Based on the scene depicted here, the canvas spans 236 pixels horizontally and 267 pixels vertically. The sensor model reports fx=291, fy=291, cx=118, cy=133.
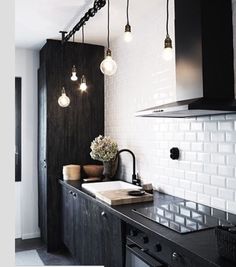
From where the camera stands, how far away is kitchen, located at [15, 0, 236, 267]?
181cm

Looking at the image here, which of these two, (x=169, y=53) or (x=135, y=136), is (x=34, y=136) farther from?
(x=169, y=53)

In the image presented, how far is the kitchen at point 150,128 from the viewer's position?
1.81 meters

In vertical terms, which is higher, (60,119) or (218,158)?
(60,119)

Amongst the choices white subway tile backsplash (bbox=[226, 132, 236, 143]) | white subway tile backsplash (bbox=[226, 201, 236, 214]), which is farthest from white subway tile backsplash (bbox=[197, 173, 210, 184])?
white subway tile backsplash (bbox=[226, 132, 236, 143])

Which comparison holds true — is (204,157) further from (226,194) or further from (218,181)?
(226,194)

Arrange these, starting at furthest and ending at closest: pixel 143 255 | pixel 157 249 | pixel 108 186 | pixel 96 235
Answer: pixel 108 186
pixel 96 235
pixel 143 255
pixel 157 249

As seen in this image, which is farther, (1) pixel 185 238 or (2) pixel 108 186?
(2) pixel 108 186

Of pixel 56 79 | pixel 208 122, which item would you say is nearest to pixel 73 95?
pixel 56 79

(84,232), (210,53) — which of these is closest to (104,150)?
(84,232)

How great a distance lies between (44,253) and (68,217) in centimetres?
65

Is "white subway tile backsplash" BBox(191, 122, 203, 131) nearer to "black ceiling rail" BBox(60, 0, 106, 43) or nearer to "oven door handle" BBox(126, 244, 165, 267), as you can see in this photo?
"oven door handle" BBox(126, 244, 165, 267)

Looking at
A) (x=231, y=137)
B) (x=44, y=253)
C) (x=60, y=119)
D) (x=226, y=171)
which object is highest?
(x=60, y=119)

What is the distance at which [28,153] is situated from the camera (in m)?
3.91

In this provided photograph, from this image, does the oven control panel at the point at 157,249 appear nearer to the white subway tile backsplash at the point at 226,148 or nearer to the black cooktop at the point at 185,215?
the black cooktop at the point at 185,215
